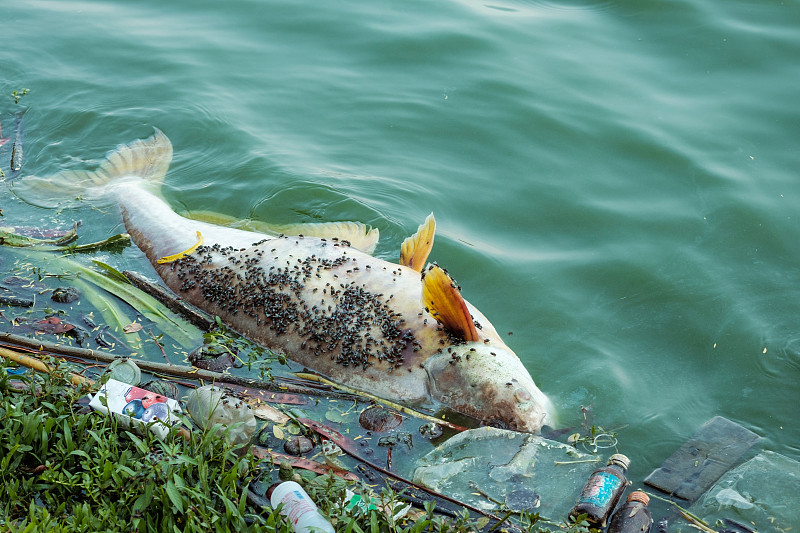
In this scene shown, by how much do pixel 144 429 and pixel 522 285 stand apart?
10.5 ft

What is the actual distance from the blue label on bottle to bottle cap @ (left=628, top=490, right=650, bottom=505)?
0.27ft

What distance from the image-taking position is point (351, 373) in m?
4.82

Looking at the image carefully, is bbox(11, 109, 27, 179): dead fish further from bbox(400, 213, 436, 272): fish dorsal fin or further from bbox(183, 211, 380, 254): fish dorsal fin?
bbox(400, 213, 436, 272): fish dorsal fin

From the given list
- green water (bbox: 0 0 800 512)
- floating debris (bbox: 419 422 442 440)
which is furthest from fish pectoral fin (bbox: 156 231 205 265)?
floating debris (bbox: 419 422 442 440)

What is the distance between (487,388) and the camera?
4.57 metres

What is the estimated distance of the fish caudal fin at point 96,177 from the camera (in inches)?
277

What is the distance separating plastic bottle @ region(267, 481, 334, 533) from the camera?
3564 mm

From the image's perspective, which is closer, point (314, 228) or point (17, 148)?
point (314, 228)

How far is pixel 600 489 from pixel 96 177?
18.1 feet

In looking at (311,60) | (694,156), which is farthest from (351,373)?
(311,60)

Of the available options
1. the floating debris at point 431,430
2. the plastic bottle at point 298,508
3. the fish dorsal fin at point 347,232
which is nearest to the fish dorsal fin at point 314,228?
the fish dorsal fin at point 347,232

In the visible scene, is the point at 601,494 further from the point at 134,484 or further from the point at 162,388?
Result: the point at 162,388

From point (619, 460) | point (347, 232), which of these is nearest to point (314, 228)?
point (347, 232)

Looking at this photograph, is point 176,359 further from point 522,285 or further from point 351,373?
point 522,285
